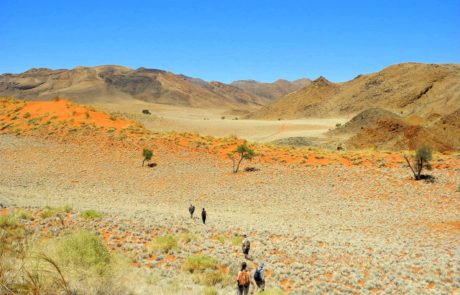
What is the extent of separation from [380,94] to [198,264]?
12707cm

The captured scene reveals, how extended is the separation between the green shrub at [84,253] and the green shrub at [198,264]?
3.08 metres

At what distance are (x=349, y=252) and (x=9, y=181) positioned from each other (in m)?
26.0

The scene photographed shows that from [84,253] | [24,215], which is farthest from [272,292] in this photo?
[24,215]

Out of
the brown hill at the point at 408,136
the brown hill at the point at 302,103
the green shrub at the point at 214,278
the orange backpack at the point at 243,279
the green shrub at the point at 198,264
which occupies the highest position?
the brown hill at the point at 302,103

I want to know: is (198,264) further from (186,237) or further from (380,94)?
(380,94)

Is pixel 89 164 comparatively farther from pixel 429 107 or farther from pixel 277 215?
pixel 429 107

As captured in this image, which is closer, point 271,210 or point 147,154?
point 271,210

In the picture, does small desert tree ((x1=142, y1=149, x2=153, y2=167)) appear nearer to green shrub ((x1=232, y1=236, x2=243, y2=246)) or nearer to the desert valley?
the desert valley

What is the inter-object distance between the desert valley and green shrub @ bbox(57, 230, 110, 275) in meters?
0.04

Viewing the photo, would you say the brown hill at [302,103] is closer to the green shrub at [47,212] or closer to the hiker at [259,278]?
the green shrub at [47,212]

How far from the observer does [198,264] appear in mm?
12445

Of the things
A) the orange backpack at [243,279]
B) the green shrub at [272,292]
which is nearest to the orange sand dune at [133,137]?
the green shrub at [272,292]

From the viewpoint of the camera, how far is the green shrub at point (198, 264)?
12.3 metres

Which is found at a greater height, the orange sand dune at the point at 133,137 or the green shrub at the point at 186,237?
the orange sand dune at the point at 133,137
